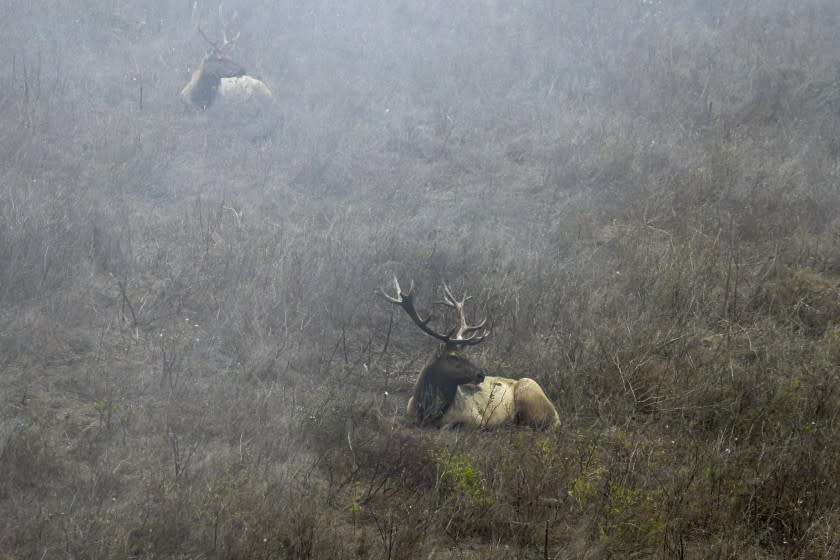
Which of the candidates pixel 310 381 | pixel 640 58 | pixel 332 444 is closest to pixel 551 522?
pixel 332 444

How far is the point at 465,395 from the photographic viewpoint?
6762mm

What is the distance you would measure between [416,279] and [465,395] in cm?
207

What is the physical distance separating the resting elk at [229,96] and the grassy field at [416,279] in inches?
9.5

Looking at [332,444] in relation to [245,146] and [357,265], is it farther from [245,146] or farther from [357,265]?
[245,146]

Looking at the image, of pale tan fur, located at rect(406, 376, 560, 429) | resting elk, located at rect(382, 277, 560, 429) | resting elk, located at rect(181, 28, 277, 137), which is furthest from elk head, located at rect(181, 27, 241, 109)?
pale tan fur, located at rect(406, 376, 560, 429)

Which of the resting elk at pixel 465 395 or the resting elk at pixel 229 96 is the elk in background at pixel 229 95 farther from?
the resting elk at pixel 465 395

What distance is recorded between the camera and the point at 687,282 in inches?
320

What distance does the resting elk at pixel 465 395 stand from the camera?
6.57m

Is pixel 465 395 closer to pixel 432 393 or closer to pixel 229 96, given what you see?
pixel 432 393

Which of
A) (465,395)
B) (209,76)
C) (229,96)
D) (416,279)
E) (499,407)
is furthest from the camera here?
(209,76)

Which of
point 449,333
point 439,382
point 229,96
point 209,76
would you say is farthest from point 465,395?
point 209,76

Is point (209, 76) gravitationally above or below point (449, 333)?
above

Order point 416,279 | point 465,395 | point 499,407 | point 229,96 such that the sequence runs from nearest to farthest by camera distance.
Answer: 1. point 499,407
2. point 465,395
3. point 416,279
4. point 229,96

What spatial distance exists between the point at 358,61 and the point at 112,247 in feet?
23.8
